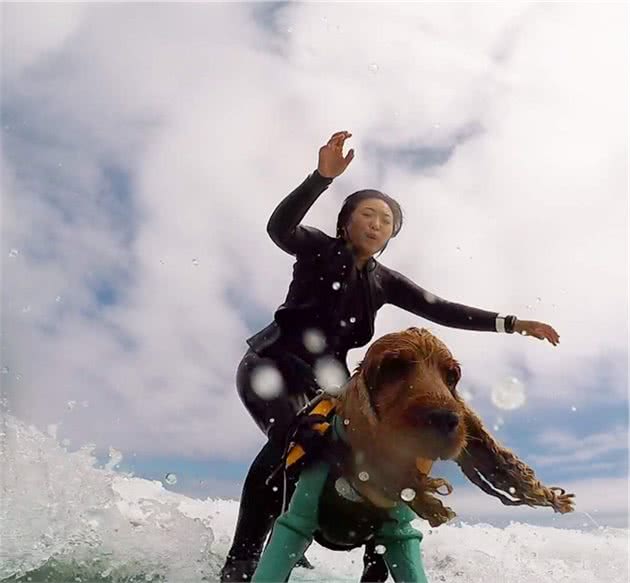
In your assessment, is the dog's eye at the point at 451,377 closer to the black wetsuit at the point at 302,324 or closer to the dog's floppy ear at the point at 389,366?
the dog's floppy ear at the point at 389,366

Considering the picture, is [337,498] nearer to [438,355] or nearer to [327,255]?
[438,355]

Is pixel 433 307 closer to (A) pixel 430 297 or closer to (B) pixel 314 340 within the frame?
(A) pixel 430 297

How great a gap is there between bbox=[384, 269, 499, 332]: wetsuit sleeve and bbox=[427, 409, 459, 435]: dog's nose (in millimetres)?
1002

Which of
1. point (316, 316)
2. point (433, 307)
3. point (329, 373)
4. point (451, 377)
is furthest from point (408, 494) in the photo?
point (433, 307)

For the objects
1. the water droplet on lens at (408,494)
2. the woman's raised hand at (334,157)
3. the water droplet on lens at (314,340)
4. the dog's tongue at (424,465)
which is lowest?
the water droplet on lens at (408,494)

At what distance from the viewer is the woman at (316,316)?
2.68 meters

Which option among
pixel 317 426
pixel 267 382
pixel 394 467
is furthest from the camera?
pixel 267 382

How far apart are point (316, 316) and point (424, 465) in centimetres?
85

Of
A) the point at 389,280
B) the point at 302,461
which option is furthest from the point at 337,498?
the point at 389,280

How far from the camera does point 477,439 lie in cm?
234

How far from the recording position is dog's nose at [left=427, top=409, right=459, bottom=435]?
203 centimetres

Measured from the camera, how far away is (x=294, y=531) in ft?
7.57

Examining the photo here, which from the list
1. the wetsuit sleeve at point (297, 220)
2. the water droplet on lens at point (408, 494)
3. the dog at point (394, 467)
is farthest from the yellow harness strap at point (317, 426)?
the wetsuit sleeve at point (297, 220)

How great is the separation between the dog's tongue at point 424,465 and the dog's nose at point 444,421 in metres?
0.15
